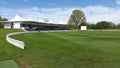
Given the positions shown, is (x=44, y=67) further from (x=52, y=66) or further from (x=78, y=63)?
(x=78, y=63)

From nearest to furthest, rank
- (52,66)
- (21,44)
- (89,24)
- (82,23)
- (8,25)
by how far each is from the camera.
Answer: (52,66), (21,44), (8,25), (89,24), (82,23)

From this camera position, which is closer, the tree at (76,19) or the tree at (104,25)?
the tree at (104,25)

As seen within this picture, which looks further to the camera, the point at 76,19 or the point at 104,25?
the point at 76,19

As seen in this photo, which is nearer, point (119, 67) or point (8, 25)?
point (119, 67)

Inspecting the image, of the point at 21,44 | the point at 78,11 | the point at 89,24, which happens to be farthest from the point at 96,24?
the point at 21,44

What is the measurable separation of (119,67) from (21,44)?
9.53 meters

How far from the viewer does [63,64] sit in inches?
431

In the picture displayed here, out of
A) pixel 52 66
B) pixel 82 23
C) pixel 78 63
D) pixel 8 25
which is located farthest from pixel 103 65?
pixel 82 23

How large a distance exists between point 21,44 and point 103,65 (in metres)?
8.77

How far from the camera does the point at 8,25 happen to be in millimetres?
91438

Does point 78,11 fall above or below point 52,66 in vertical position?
above

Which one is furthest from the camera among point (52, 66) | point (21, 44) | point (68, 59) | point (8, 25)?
point (8, 25)

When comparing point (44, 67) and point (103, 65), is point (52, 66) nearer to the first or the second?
point (44, 67)

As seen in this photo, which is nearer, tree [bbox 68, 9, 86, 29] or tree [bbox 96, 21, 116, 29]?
tree [bbox 96, 21, 116, 29]
